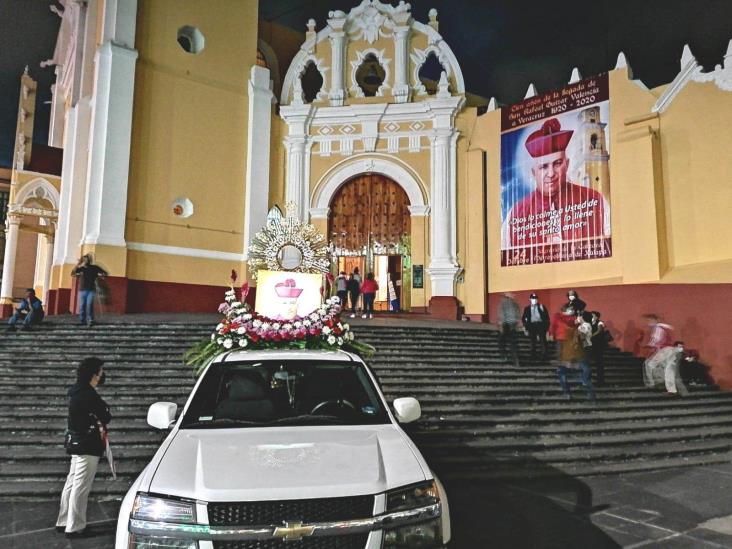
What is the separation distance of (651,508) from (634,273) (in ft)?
30.3

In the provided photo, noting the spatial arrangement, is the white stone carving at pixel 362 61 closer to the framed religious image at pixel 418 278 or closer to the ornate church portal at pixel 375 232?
the ornate church portal at pixel 375 232

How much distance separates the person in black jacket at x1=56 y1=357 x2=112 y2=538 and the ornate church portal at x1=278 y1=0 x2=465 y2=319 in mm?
12801

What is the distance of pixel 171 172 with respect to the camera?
15.4m

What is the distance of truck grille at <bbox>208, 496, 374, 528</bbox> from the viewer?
8.21ft

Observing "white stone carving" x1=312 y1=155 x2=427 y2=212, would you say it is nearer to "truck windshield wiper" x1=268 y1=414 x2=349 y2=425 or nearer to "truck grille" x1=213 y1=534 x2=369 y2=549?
"truck windshield wiper" x1=268 y1=414 x2=349 y2=425

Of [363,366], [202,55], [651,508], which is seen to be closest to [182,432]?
[363,366]

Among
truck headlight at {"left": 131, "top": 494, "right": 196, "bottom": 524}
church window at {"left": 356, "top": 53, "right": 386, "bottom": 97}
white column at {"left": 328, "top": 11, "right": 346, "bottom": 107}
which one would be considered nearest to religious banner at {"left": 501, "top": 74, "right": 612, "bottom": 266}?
church window at {"left": 356, "top": 53, "right": 386, "bottom": 97}

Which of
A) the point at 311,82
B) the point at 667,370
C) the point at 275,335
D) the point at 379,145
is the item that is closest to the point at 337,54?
the point at 311,82

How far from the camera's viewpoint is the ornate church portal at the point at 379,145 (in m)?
16.9

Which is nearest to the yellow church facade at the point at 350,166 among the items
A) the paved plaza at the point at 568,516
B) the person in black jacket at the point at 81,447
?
the paved plaza at the point at 568,516

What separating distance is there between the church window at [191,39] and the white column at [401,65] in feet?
19.8

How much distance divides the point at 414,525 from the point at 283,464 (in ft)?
2.37

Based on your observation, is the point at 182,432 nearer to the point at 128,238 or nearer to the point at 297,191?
the point at 128,238

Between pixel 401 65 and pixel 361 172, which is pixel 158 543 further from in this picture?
pixel 401 65
